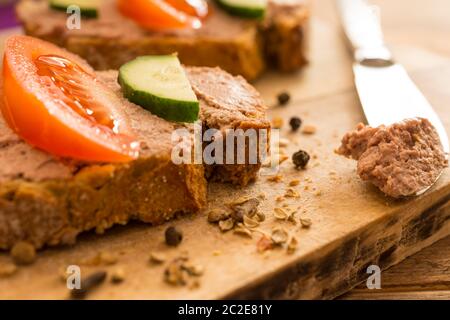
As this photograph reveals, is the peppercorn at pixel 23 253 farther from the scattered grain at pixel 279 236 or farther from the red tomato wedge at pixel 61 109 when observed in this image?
the scattered grain at pixel 279 236

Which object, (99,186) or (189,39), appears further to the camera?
(189,39)

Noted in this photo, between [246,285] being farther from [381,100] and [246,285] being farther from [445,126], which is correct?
[445,126]

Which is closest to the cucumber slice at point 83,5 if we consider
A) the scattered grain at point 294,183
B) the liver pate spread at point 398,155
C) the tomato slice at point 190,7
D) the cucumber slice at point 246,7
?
the tomato slice at point 190,7

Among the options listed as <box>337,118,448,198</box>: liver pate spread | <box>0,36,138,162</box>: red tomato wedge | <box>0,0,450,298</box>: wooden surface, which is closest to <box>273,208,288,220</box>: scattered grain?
<box>0,0,450,298</box>: wooden surface

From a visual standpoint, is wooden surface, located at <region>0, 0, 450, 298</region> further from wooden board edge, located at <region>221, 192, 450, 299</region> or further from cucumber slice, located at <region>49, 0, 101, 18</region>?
cucumber slice, located at <region>49, 0, 101, 18</region>

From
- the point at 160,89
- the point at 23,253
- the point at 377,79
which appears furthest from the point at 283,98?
the point at 23,253

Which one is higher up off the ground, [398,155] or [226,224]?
[398,155]

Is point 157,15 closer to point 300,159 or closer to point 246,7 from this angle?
point 246,7
